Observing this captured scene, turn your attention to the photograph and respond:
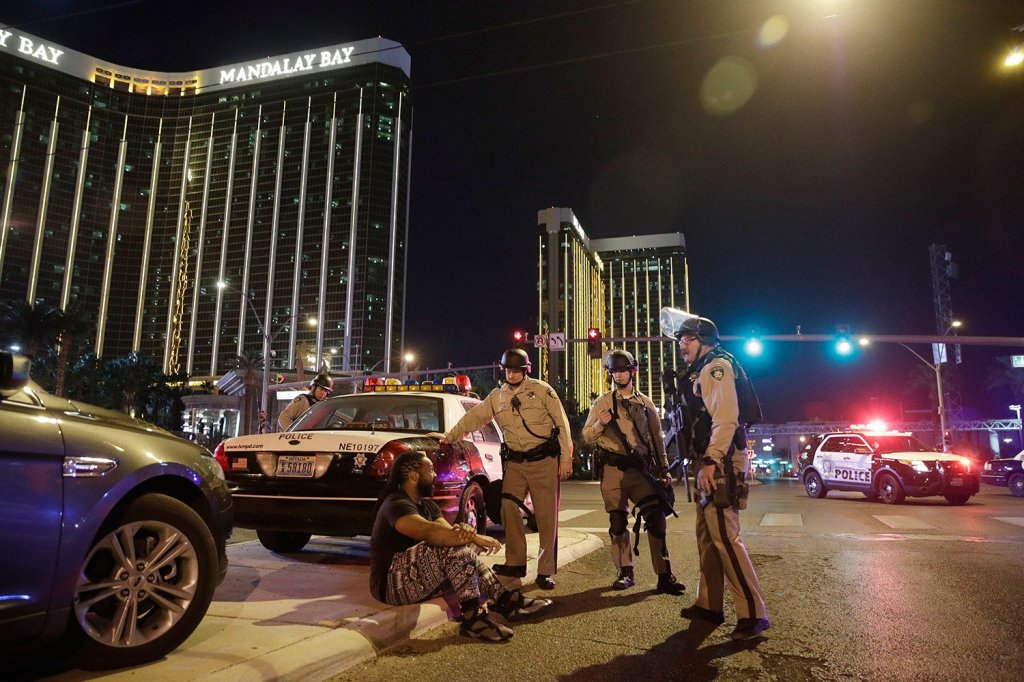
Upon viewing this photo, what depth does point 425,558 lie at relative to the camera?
13.9 feet

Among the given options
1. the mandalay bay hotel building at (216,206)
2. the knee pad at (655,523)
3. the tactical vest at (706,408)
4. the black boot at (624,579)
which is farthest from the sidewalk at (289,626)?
the mandalay bay hotel building at (216,206)

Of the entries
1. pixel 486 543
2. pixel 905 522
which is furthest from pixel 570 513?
pixel 486 543

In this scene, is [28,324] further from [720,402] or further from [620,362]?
[720,402]

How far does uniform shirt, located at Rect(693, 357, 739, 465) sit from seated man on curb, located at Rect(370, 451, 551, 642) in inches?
59.9

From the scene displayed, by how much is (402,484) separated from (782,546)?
535cm

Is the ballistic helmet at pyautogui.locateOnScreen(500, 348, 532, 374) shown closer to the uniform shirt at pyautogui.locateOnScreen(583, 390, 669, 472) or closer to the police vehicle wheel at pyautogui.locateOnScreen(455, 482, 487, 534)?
the uniform shirt at pyautogui.locateOnScreen(583, 390, 669, 472)

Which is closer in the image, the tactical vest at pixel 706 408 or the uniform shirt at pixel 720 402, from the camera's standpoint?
the uniform shirt at pixel 720 402

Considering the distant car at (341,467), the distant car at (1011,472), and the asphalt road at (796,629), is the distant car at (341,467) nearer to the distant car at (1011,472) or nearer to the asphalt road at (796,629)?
the asphalt road at (796,629)

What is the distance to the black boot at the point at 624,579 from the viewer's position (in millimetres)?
5637

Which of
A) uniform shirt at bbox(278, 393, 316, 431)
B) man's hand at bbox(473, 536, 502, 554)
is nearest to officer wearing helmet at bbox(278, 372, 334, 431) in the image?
uniform shirt at bbox(278, 393, 316, 431)

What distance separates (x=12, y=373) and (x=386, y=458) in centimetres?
296

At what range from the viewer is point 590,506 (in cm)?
1383

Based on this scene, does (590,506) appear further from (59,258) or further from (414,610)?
(59,258)

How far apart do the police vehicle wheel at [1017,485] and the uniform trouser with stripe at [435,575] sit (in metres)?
19.1
